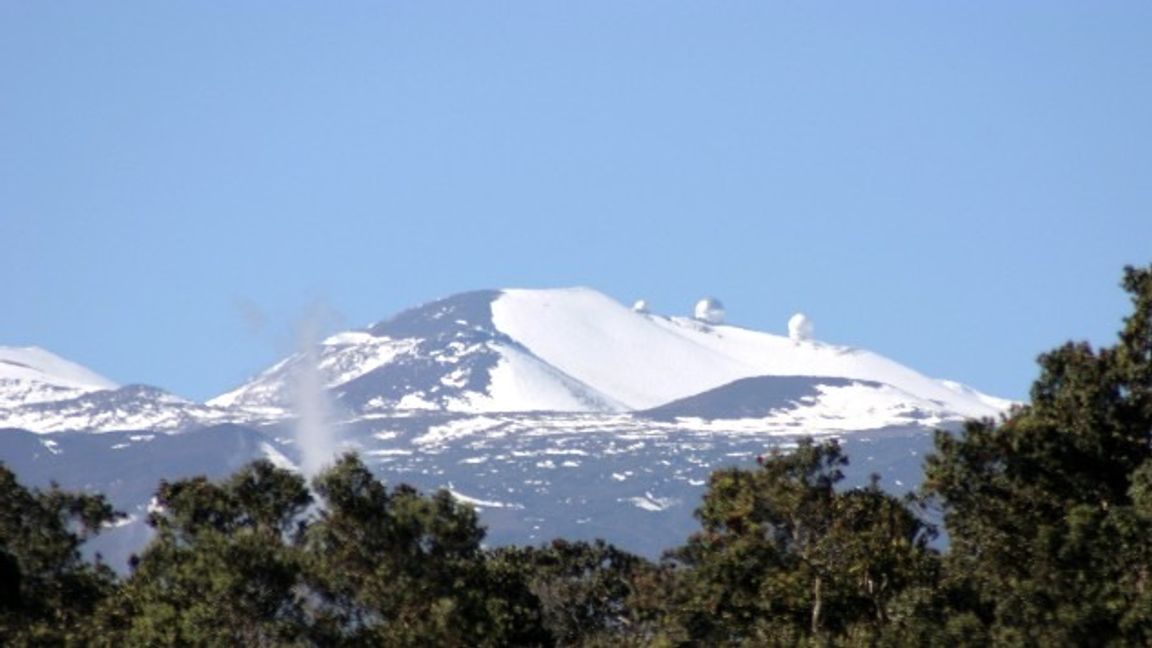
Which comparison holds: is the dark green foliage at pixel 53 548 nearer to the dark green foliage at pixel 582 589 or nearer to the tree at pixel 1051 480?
the dark green foliage at pixel 582 589

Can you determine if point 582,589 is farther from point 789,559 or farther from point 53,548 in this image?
point 789,559

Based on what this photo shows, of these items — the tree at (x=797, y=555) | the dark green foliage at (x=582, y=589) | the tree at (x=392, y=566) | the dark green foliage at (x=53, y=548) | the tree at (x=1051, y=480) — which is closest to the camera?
the tree at (x=1051, y=480)

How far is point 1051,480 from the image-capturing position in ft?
281

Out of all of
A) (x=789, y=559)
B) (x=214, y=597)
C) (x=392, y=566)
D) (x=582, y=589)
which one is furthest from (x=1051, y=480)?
(x=582, y=589)

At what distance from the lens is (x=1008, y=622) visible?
82125 mm

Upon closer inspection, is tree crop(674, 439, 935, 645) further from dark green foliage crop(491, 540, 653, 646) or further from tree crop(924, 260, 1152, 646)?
dark green foliage crop(491, 540, 653, 646)

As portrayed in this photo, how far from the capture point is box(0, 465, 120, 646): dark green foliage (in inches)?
4166

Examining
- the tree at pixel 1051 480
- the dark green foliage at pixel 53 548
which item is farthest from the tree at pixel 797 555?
the dark green foliage at pixel 53 548

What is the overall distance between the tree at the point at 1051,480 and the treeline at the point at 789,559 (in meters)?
0.06

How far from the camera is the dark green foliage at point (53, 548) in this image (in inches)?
4166

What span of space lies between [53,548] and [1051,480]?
133 ft

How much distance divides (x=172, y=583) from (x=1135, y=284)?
30868mm

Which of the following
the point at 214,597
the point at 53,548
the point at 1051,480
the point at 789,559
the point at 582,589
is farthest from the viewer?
the point at 582,589

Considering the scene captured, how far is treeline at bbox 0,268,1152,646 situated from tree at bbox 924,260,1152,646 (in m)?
0.06
